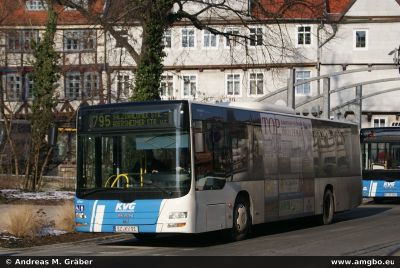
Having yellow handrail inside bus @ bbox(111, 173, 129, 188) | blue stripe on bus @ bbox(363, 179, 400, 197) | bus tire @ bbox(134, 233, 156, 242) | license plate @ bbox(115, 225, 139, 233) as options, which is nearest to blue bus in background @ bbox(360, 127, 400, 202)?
blue stripe on bus @ bbox(363, 179, 400, 197)

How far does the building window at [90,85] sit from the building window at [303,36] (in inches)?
614

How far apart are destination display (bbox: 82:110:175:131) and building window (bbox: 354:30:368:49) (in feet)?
143

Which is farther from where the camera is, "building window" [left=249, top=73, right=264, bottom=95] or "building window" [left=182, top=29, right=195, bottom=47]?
"building window" [left=249, top=73, right=264, bottom=95]

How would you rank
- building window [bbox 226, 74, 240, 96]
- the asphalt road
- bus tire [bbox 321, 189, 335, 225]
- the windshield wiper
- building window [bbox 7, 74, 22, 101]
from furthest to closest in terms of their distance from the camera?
1. building window [bbox 226, 74, 240, 96]
2. building window [bbox 7, 74, 22, 101]
3. bus tire [bbox 321, 189, 335, 225]
4. the windshield wiper
5. the asphalt road

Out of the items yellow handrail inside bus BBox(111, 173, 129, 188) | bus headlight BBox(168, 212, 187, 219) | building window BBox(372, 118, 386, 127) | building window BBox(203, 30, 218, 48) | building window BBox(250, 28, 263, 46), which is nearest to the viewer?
bus headlight BBox(168, 212, 187, 219)

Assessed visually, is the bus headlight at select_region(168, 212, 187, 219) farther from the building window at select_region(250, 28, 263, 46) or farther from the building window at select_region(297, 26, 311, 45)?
the building window at select_region(297, 26, 311, 45)

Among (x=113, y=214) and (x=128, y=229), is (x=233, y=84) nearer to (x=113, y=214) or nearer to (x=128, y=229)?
(x=113, y=214)

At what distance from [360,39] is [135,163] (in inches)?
1751

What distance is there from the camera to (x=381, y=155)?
103ft

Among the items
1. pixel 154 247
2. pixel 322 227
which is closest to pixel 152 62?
pixel 322 227

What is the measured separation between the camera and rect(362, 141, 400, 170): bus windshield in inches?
1220

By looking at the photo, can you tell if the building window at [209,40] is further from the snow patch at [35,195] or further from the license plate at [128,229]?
the license plate at [128,229]
